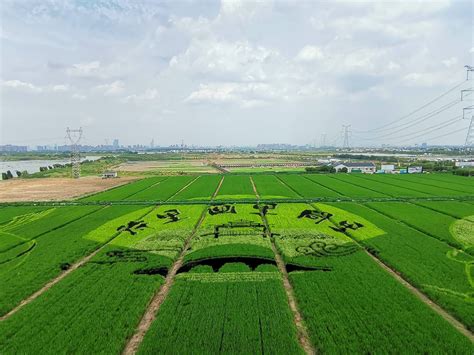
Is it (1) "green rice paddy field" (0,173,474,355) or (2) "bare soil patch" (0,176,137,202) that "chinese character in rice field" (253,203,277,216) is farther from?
(2) "bare soil patch" (0,176,137,202)

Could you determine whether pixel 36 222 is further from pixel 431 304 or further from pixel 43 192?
pixel 431 304

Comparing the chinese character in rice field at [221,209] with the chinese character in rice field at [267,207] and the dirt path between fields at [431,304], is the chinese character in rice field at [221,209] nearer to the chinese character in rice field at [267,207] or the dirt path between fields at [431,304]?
the chinese character in rice field at [267,207]

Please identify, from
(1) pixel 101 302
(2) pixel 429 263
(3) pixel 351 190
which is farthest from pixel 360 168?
(1) pixel 101 302

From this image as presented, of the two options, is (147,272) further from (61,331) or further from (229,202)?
(229,202)

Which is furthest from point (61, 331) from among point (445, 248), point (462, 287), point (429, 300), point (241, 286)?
point (445, 248)

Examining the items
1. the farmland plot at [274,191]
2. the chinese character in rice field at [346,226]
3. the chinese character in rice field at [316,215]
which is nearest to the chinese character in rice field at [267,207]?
the chinese character in rice field at [316,215]

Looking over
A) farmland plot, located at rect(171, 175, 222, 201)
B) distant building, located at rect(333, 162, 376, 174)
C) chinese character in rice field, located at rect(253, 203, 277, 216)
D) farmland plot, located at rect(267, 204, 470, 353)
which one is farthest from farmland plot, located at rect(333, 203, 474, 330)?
distant building, located at rect(333, 162, 376, 174)
